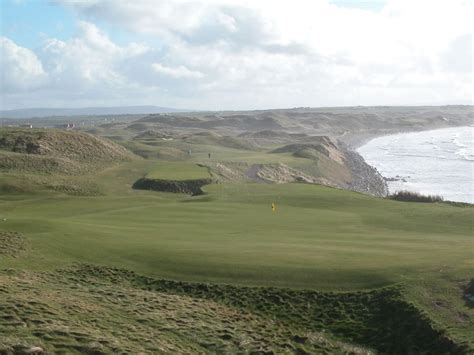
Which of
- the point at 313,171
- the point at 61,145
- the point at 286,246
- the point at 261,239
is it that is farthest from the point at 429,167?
the point at 286,246

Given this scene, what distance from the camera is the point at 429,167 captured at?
96312mm

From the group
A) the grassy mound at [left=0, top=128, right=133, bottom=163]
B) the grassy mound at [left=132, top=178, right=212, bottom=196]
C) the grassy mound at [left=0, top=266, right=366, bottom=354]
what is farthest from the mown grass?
the grassy mound at [left=0, top=128, right=133, bottom=163]

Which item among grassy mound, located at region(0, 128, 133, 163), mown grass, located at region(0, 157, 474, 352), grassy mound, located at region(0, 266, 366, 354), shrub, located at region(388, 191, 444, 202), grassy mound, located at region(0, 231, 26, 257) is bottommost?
grassy mound, located at region(0, 266, 366, 354)

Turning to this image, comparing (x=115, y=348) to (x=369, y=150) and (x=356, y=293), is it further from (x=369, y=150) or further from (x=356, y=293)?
(x=369, y=150)

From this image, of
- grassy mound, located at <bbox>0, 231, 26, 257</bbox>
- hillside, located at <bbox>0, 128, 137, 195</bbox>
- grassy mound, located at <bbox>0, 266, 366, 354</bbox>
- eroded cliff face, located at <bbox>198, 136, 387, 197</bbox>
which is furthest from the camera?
eroded cliff face, located at <bbox>198, 136, 387, 197</bbox>

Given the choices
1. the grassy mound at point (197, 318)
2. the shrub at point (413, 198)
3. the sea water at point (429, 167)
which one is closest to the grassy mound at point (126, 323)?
the grassy mound at point (197, 318)

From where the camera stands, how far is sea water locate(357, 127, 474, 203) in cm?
7125

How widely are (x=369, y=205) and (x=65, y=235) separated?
24.7 meters

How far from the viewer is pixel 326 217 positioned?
A: 35.6 m

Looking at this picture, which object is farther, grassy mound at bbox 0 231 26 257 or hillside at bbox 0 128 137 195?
hillside at bbox 0 128 137 195

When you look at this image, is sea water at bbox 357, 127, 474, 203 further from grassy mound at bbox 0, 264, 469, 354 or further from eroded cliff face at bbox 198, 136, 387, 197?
grassy mound at bbox 0, 264, 469, 354

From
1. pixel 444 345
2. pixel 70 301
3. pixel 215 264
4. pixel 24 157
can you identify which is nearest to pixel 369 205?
pixel 215 264

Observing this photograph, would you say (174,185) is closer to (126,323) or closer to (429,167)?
(126,323)

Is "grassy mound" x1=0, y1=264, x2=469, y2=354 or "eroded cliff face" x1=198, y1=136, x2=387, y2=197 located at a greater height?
"eroded cliff face" x1=198, y1=136, x2=387, y2=197
